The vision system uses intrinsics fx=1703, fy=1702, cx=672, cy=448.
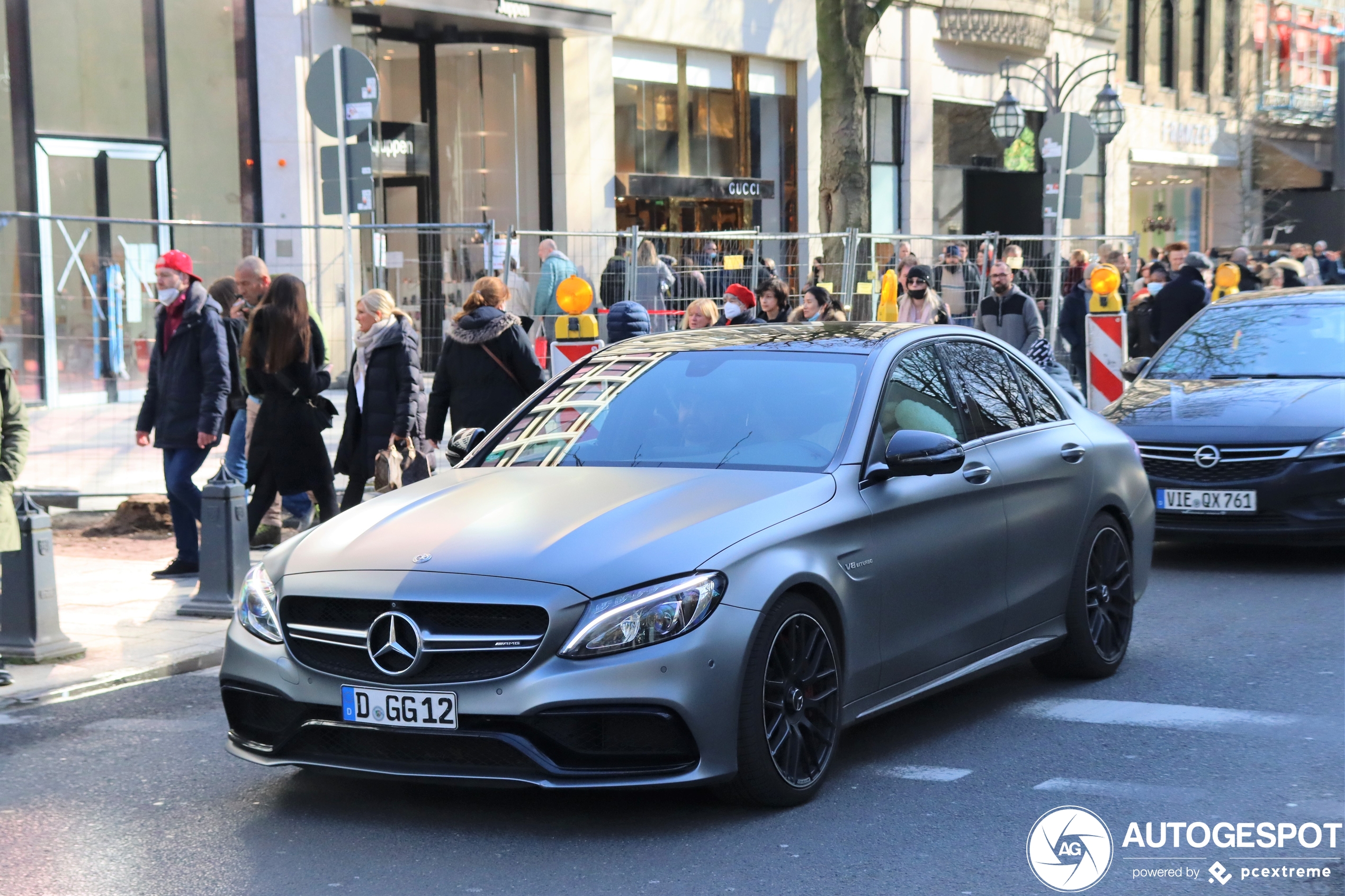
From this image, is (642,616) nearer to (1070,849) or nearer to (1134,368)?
(1070,849)

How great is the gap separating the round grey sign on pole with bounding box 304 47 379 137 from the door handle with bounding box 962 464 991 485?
7303 millimetres

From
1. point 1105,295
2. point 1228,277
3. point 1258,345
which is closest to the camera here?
point 1258,345

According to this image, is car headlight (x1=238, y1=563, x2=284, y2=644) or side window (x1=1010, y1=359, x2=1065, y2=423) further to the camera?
side window (x1=1010, y1=359, x2=1065, y2=423)

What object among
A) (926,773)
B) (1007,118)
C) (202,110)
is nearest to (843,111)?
(202,110)

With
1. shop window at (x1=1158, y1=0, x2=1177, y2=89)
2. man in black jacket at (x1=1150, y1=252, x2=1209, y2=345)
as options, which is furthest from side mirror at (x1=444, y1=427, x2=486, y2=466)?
shop window at (x1=1158, y1=0, x2=1177, y2=89)

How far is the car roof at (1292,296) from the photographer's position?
11.4 meters

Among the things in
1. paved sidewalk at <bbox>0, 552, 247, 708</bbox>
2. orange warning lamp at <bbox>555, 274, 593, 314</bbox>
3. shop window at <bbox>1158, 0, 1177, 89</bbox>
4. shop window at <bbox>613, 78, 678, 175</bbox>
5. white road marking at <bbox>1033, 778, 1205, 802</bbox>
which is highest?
shop window at <bbox>1158, 0, 1177, 89</bbox>

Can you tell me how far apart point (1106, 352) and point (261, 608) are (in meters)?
12.2

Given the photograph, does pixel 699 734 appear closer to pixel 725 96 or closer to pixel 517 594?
pixel 517 594

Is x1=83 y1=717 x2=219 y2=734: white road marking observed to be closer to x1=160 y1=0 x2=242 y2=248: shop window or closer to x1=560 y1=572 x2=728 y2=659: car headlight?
x1=560 y1=572 x2=728 y2=659: car headlight

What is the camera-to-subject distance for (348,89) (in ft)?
41.0

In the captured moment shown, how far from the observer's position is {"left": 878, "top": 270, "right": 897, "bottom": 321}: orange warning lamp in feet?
56.1

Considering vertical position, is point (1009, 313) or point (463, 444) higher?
point (1009, 313)

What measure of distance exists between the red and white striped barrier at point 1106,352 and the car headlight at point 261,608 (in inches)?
470
